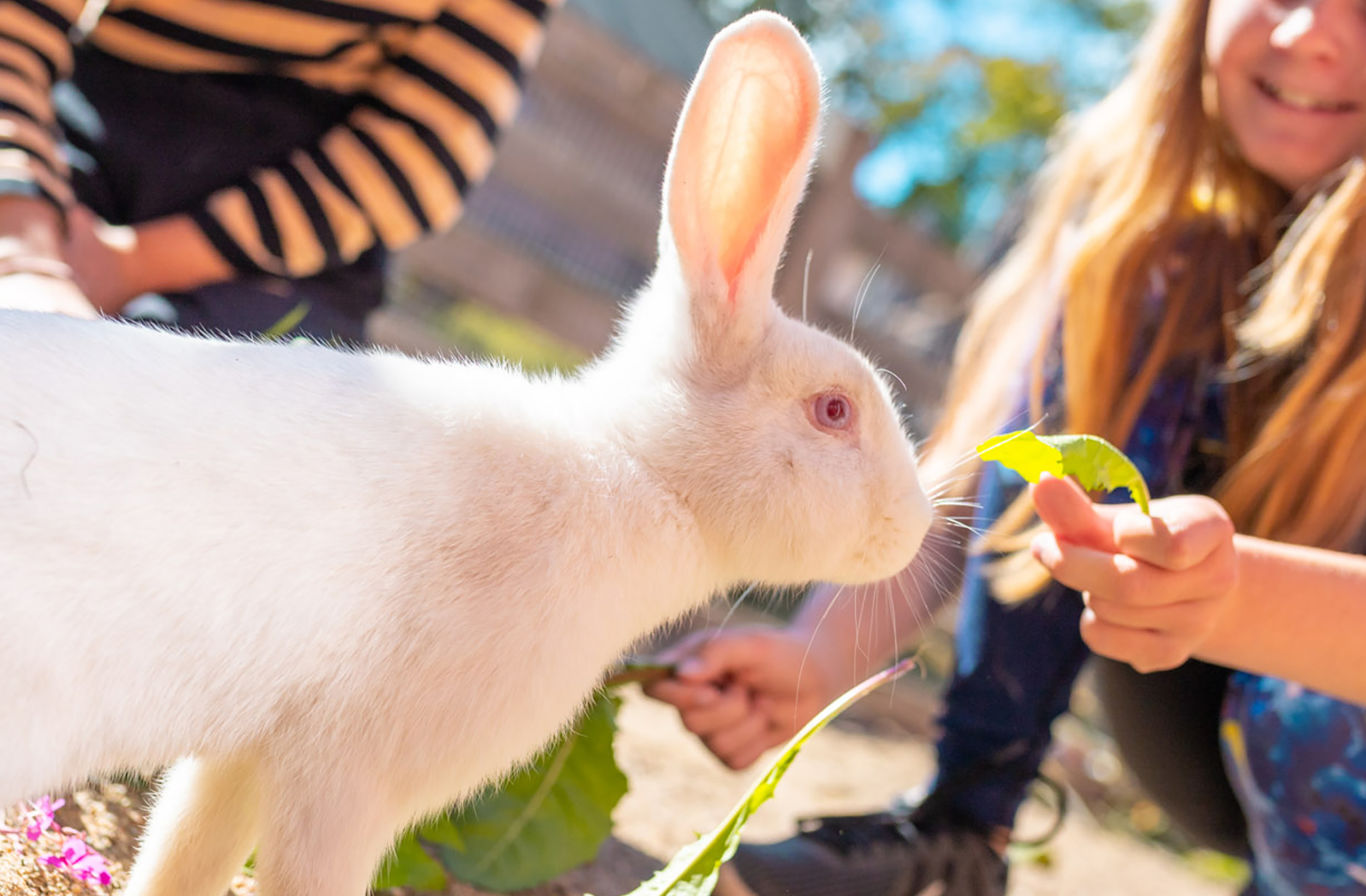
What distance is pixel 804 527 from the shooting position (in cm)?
133

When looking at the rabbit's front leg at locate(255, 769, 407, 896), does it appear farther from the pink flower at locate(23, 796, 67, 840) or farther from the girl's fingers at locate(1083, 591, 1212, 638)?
the girl's fingers at locate(1083, 591, 1212, 638)

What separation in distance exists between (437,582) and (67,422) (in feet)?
1.04

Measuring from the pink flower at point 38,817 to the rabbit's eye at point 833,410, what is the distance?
0.87 meters

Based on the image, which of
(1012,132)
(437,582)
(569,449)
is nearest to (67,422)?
(437,582)

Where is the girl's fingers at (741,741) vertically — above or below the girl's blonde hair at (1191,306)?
below

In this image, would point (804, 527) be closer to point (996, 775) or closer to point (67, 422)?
point (67, 422)

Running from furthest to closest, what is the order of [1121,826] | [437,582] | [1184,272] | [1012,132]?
[1012,132] → [1121,826] → [1184,272] → [437,582]

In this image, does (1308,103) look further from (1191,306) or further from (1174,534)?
(1174,534)

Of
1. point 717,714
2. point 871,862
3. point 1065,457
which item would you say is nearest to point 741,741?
point 717,714

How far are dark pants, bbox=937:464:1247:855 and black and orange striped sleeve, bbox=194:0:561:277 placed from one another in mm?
1080

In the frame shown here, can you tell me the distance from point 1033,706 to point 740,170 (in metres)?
1.15

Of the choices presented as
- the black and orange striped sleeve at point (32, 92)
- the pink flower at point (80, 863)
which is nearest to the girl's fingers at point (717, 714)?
the pink flower at point (80, 863)

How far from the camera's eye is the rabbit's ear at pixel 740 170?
4.19 feet

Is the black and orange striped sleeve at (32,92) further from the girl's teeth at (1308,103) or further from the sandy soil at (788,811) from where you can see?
the girl's teeth at (1308,103)
